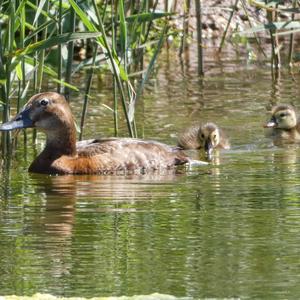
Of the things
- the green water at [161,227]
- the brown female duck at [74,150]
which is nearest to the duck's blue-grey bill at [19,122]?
the brown female duck at [74,150]

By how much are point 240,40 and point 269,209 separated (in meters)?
11.0

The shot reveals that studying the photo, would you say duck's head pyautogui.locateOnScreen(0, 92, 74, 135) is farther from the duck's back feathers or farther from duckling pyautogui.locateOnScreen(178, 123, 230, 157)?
duckling pyautogui.locateOnScreen(178, 123, 230, 157)

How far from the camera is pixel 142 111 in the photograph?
13.6m

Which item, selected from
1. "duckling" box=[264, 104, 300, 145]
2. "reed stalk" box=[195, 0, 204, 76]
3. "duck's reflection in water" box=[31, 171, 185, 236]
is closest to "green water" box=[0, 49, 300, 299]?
"duck's reflection in water" box=[31, 171, 185, 236]

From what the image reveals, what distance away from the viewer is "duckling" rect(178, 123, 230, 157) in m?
11.9

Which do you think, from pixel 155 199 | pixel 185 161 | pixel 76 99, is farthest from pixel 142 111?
pixel 155 199

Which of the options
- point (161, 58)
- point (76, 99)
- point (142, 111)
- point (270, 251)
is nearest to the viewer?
point (270, 251)

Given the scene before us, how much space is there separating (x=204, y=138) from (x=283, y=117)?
1007mm

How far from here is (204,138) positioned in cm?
1204

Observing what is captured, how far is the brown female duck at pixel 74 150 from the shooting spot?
10.8 meters

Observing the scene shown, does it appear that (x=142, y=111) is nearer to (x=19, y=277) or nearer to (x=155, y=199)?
(x=155, y=199)

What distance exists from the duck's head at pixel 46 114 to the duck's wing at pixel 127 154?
0.28 m

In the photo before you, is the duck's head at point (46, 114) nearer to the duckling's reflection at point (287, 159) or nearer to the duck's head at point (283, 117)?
the duckling's reflection at point (287, 159)

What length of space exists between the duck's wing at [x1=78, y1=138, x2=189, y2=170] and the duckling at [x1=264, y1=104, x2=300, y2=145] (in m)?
1.62
